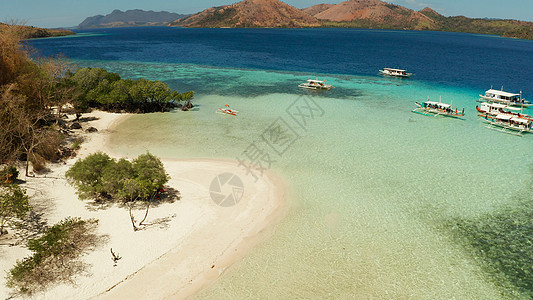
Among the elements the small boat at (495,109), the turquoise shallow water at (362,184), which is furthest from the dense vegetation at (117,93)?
the small boat at (495,109)

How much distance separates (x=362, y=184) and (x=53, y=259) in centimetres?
2568

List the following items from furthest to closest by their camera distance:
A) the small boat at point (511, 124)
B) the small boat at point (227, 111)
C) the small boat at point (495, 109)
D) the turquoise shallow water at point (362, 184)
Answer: the small boat at point (227, 111) → the small boat at point (495, 109) → the small boat at point (511, 124) → the turquoise shallow water at point (362, 184)

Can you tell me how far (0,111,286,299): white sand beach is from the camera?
1714 cm

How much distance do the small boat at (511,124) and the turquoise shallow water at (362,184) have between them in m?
1.99

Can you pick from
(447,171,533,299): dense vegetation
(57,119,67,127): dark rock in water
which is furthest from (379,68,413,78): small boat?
(57,119,67,127): dark rock in water

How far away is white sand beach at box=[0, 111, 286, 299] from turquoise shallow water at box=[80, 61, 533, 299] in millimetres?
1703

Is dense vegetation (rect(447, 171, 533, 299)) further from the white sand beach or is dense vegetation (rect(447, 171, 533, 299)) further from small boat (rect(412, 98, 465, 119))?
small boat (rect(412, 98, 465, 119))

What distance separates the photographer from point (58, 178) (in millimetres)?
27938

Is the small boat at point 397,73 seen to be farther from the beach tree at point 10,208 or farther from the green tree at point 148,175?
the beach tree at point 10,208

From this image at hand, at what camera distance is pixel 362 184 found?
1133 inches

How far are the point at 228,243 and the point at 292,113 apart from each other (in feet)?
111

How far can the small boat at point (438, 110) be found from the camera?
49.2m

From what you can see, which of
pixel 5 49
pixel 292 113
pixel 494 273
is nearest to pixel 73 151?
pixel 5 49

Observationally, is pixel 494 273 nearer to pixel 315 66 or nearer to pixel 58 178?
pixel 58 178
